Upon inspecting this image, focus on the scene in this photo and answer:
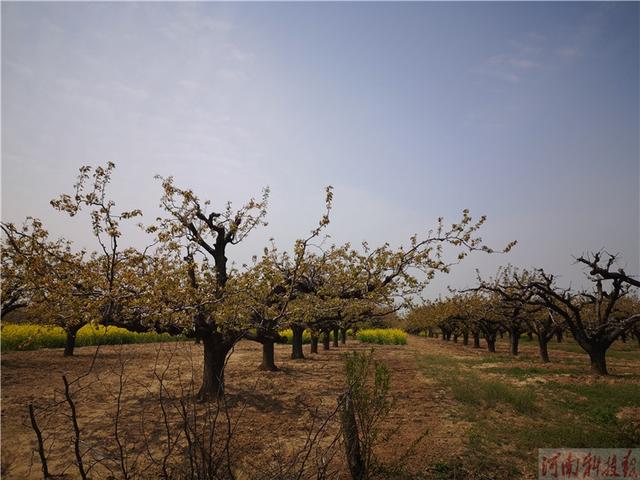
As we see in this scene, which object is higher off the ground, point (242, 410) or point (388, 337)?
point (242, 410)

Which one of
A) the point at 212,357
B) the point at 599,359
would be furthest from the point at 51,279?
the point at 599,359

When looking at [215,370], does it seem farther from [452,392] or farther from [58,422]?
[452,392]

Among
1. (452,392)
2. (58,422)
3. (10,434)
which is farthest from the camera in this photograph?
(452,392)

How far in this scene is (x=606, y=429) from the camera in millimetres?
8586

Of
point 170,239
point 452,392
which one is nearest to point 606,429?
point 452,392

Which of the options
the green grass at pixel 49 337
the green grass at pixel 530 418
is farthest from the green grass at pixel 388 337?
the green grass at pixel 530 418

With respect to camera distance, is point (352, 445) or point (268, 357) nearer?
point (352, 445)

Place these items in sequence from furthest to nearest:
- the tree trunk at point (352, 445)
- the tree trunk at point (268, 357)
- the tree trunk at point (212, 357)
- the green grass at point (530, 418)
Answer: the tree trunk at point (268, 357) → the tree trunk at point (212, 357) → the green grass at point (530, 418) → the tree trunk at point (352, 445)

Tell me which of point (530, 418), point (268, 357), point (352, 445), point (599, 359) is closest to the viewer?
point (352, 445)

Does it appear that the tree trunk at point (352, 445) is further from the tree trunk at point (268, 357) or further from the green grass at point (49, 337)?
the green grass at point (49, 337)

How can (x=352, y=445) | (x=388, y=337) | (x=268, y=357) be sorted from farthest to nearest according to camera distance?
(x=388, y=337)
(x=268, y=357)
(x=352, y=445)

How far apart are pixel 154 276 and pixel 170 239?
2.27 meters

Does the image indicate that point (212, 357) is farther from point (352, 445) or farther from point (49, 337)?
point (49, 337)

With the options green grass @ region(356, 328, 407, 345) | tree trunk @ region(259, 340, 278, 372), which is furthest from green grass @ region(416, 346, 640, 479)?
green grass @ region(356, 328, 407, 345)
